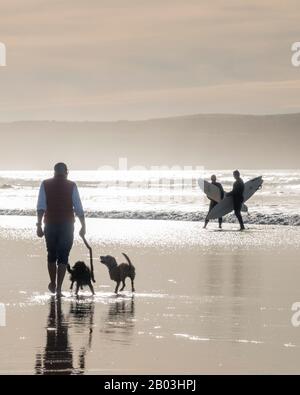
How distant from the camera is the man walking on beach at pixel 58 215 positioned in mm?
13289

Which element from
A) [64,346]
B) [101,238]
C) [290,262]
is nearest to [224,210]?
[101,238]

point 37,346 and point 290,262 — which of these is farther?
point 290,262

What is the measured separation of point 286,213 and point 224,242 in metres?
10.7

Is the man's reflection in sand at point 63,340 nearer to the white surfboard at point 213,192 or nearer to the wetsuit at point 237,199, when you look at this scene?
the wetsuit at point 237,199

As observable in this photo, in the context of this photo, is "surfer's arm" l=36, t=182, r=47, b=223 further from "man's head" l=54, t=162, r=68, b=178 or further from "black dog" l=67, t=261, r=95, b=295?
"black dog" l=67, t=261, r=95, b=295

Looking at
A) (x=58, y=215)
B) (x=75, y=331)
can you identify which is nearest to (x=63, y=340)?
(x=75, y=331)

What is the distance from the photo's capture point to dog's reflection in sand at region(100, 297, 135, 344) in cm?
1030

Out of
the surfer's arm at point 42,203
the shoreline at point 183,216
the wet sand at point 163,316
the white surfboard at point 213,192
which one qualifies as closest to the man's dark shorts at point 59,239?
the surfer's arm at point 42,203

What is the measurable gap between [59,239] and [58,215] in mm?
288

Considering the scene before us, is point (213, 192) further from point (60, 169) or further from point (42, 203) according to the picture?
point (60, 169)

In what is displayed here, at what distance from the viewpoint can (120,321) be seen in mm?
11266

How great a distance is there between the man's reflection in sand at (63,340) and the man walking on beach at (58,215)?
55 centimetres

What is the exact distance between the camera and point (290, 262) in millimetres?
17484

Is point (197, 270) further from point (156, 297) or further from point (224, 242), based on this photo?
point (224, 242)
